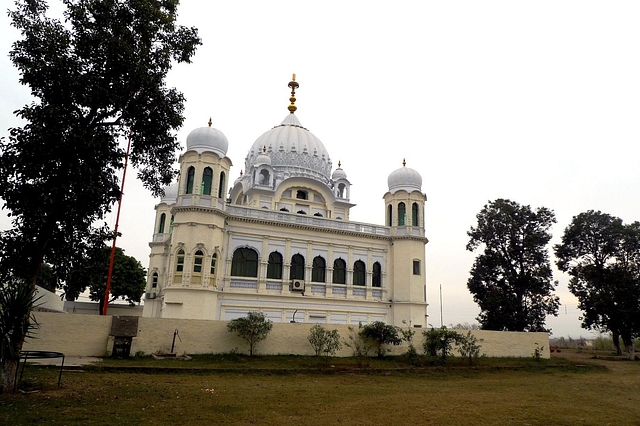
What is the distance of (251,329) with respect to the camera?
19.7 metres

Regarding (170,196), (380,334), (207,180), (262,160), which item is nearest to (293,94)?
(262,160)

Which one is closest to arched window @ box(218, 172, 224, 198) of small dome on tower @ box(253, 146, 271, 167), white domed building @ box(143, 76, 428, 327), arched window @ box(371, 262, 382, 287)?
white domed building @ box(143, 76, 428, 327)

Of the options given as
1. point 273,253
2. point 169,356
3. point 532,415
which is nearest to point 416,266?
point 273,253

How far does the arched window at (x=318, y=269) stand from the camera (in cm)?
2856

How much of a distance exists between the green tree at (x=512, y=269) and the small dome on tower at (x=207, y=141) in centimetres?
1909

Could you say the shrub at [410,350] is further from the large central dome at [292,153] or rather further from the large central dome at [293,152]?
the large central dome at [293,152]

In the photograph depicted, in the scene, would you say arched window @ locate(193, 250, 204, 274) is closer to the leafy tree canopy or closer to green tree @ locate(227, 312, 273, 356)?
green tree @ locate(227, 312, 273, 356)

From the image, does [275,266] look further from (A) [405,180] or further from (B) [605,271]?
(B) [605,271]

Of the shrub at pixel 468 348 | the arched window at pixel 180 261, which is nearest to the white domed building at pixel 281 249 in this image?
the arched window at pixel 180 261

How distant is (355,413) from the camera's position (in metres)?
10.1

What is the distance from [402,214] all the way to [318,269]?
731 centimetres

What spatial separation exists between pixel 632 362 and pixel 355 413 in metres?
27.1

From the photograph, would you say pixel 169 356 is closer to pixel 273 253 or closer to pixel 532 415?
pixel 273 253

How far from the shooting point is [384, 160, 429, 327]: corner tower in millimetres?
29312
